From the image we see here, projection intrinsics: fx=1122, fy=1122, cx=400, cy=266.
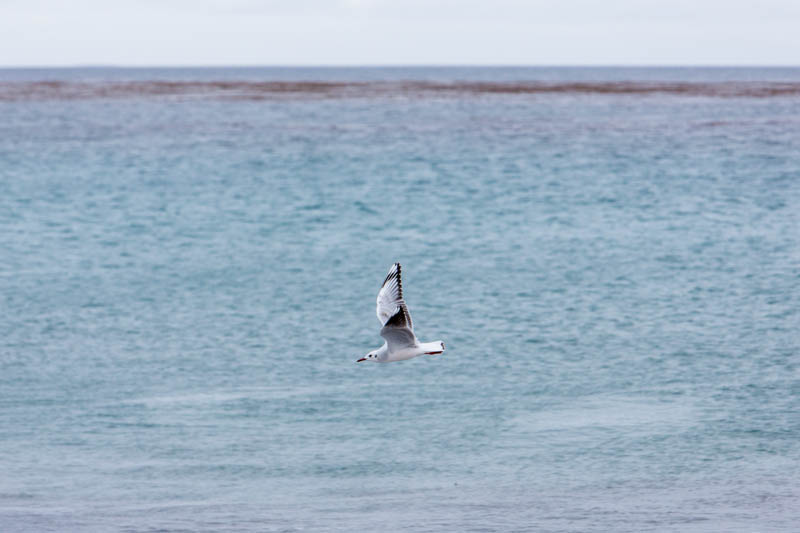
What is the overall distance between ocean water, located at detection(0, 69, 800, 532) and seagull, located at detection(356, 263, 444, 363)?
209 cm

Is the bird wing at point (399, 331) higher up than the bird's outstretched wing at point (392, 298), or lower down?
lower down

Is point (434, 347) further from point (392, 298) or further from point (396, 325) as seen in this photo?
point (396, 325)

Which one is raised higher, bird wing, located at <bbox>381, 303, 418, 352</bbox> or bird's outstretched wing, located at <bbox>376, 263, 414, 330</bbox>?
bird's outstretched wing, located at <bbox>376, 263, 414, 330</bbox>

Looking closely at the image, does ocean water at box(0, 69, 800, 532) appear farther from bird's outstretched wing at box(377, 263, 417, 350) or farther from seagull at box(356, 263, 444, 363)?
bird's outstretched wing at box(377, 263, 417, 350)

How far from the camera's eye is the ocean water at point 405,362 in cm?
1427

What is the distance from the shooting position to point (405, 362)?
2069 cm

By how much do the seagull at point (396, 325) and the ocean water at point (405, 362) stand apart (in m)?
2.09

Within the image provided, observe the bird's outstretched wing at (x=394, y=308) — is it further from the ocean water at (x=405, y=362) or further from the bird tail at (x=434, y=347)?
the ocean water at (x=405, y=362)

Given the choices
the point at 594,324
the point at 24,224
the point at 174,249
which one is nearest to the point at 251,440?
the point at 594,324

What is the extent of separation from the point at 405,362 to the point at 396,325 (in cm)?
920

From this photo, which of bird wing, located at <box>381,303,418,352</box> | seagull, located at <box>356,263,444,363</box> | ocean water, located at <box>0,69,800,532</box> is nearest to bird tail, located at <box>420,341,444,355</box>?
seagull, located at <box>356,263,444,363</box>

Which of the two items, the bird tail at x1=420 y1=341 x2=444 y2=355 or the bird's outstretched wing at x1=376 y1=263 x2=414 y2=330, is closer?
the bird tail at x1=420 y1=341 x2=444 y2=355

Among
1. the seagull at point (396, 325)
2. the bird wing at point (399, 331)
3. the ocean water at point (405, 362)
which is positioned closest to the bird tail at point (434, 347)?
the seagull at point (396, 325)

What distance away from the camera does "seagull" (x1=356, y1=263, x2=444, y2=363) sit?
10.9 meters
